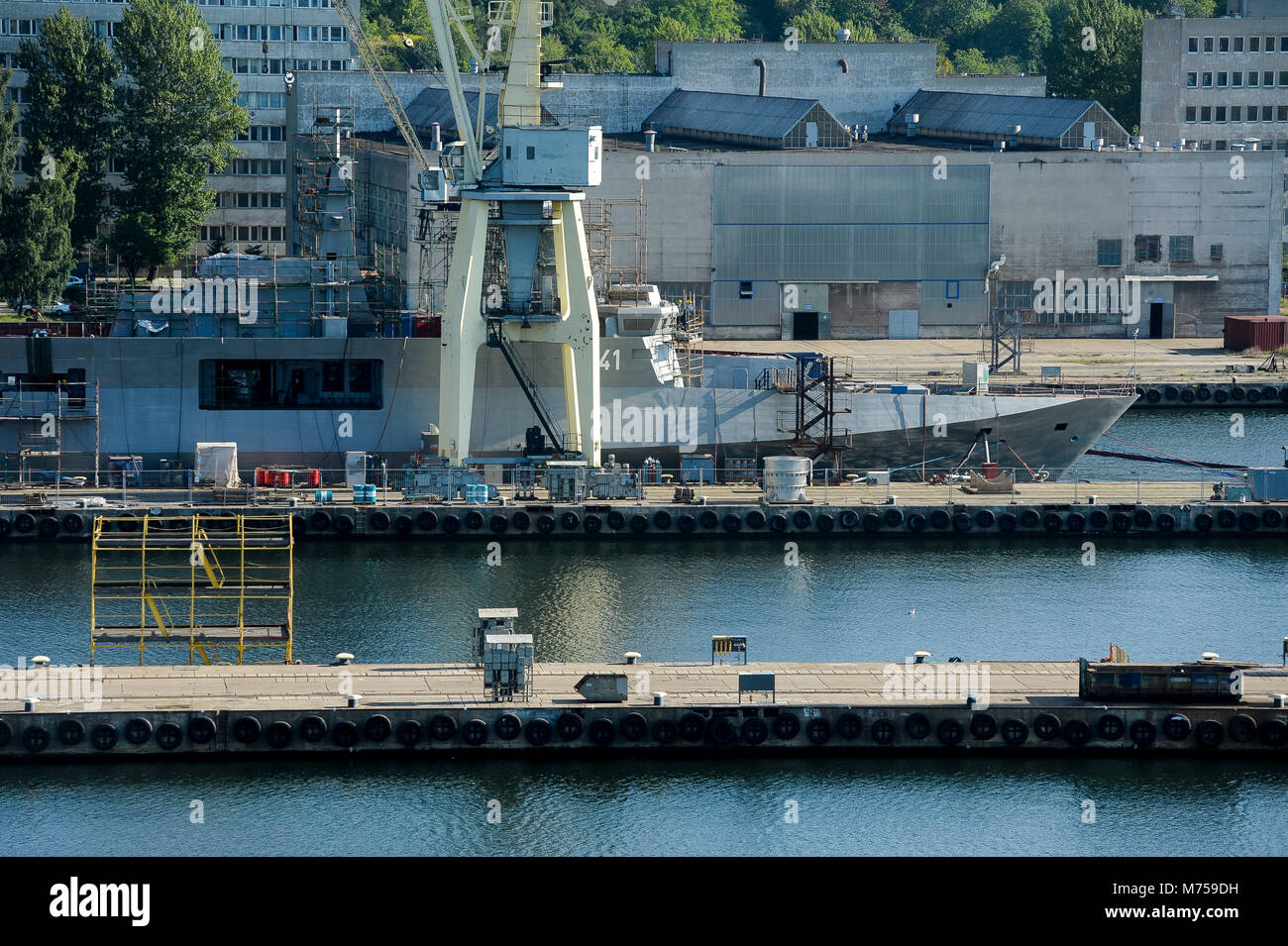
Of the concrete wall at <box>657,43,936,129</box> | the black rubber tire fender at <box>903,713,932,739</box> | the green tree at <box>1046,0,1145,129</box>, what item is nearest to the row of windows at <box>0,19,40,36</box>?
the concrete wall at <box>657,43,936,129</box>

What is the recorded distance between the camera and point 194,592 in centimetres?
5688

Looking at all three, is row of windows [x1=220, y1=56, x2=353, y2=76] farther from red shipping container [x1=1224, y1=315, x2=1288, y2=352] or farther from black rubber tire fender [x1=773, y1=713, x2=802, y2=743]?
black rubber tire fender [x1=773, y1=713, x2=802, y2=743]

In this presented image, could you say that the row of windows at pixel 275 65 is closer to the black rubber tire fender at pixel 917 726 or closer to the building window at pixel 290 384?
the building window at pixel 290 384

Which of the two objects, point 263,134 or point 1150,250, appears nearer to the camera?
point 1150,250

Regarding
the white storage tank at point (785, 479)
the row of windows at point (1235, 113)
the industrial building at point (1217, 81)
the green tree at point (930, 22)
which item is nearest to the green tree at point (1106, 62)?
the industrial building at point (1217, 81)

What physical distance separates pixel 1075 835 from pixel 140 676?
20537 millimetres

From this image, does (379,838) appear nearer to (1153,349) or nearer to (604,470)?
(604,470)

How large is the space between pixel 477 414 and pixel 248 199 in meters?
63.5

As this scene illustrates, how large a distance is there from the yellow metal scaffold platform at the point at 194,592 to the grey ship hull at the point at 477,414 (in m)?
8.67

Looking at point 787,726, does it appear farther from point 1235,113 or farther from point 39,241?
point 1235,113

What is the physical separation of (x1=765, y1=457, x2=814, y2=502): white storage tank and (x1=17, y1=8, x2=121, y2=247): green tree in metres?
60.3

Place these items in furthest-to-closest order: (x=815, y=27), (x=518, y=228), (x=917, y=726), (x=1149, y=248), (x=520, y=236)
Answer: (x=815, y=27) → (x=1149, y=248) → (x=520, y=236) → (x=518, y=228) → (x=917, y=726)

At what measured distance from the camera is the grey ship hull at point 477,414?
79250 millimetres

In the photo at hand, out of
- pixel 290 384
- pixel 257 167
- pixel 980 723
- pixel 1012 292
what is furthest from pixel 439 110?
pixel 980 723
